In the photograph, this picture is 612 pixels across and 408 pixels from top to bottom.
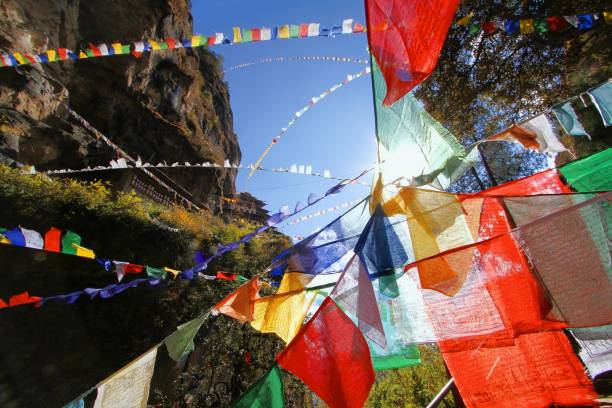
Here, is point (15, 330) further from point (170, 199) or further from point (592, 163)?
point (592, 163)

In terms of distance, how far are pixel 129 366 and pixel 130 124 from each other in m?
15.7

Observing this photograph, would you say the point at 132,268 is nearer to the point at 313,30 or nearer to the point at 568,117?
the point at 313,30

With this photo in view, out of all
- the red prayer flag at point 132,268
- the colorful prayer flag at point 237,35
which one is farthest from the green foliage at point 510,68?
the red prayer flag at point 132,268

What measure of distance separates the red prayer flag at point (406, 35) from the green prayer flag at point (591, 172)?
8.98ft

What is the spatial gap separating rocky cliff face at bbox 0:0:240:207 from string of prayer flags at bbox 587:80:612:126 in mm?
13572

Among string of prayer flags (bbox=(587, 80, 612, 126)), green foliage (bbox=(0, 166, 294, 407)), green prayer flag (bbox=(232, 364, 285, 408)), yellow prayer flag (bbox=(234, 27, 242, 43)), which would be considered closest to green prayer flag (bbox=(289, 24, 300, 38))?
yellow prayer flag (bbox=(234, 27, 242, 43))

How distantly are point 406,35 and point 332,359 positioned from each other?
2241mm

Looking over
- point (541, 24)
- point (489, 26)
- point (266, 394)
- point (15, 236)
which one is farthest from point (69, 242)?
point (541, 24)

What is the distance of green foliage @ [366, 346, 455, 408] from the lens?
6.62 m

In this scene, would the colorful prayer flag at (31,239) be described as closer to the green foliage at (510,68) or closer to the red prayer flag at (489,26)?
the red prayer flag at (489,26)

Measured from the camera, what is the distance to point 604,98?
12.6 feet

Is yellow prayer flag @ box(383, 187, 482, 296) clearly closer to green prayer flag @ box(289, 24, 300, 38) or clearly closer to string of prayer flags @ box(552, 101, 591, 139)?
string of prayer flags @ box(552, 101, 591, 139)

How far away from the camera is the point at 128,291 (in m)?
8.90

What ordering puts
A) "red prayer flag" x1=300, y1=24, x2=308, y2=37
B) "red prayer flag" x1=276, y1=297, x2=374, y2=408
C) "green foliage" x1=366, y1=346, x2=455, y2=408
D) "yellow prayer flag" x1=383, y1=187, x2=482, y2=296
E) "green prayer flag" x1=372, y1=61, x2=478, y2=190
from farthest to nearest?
"green foliage" x1=366, y1=346, x2=455, y2=408
"red prayer flag" x1=300, y1=24, x2=308, y2=37
"green prayer flag" x1=372, y1=61, x2=478, y2=190
"yellow prayer flag" x1=383, y1=187, x2=482, y2=296
"red prayer flag" x1=276, y1=297, x2=374, y2=408
